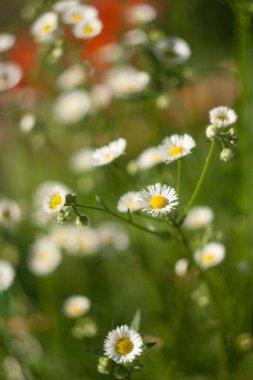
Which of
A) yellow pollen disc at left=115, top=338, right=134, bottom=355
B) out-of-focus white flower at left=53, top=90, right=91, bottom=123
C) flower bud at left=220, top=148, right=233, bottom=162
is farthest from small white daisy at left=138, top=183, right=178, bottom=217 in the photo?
out-of-focus white flower at left=53, top=90, right=91, bottom=123

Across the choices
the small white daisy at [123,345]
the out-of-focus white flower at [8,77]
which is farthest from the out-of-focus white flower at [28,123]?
the small white daisy at [123,345]

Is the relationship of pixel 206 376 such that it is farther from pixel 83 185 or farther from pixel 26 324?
pixel 83 185

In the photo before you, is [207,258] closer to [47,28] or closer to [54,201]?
[54,201]

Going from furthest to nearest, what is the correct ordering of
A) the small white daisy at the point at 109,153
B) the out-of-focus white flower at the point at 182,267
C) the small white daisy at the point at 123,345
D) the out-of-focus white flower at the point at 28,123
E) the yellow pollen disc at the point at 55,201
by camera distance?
the out-of-focus white flower at the point at 28,123 → the out-of-focus white flower at the point at 182,267 → the small white daisy at the point at 109,153 → the yellow pollen disc at the point at 55,201 → the small white daisy at the point at 123,345

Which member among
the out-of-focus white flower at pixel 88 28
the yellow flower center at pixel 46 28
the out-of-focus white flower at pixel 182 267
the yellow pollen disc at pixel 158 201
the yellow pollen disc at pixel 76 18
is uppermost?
the yellow flower center at pixel 46 28

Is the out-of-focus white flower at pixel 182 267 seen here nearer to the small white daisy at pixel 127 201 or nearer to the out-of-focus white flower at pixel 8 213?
the small white daisy at pixel 127 201

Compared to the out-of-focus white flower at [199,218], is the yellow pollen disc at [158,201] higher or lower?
lower

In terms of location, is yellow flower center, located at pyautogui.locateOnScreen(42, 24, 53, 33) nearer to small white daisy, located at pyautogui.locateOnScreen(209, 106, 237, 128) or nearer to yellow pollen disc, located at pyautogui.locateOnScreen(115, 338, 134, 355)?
small white daisy, located at pyautogui.locateOnScreen(209, 106, 237, 128)
